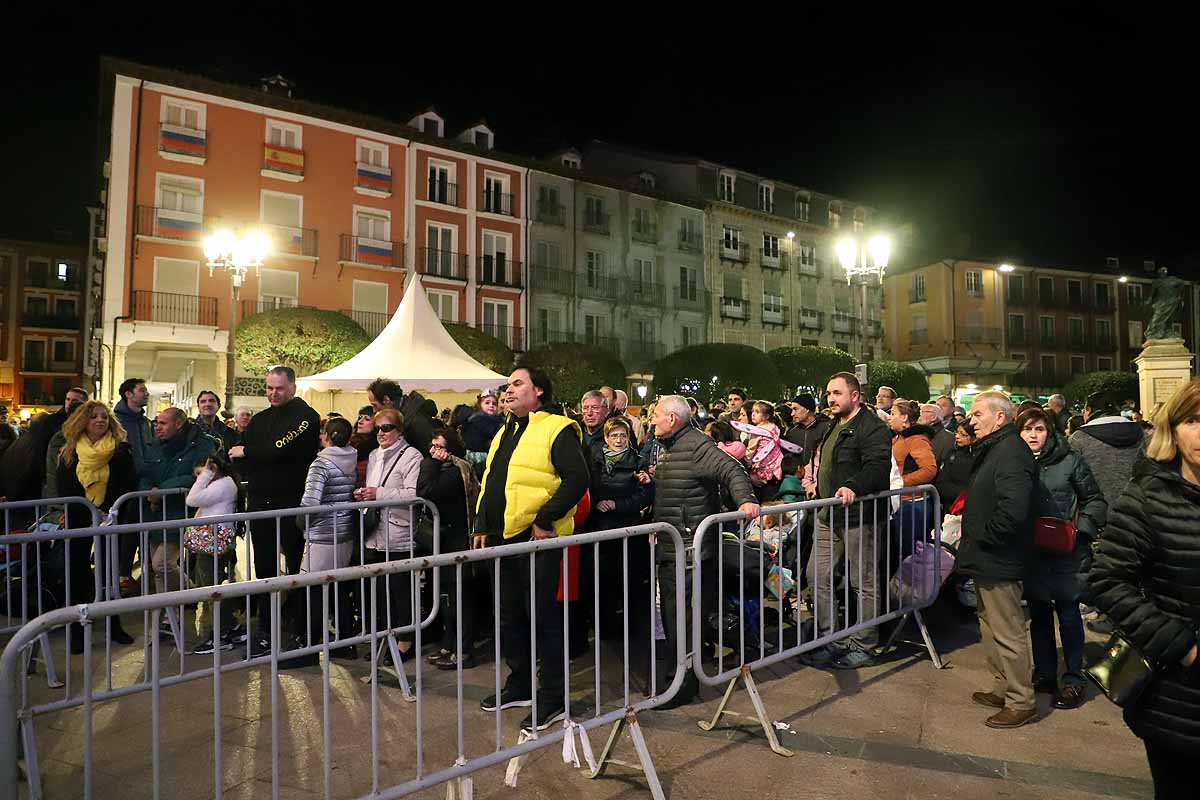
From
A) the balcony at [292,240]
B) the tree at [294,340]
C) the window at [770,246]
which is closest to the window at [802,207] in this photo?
the window at [770,246]

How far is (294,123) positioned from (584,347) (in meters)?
14.3

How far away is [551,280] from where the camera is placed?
3819 centimetres

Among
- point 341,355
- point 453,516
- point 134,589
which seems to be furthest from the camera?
point 341,355

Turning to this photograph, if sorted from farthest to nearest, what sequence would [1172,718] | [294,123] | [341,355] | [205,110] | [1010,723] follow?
1. [294,123]
2. [205,110]
3. [341,355]
4. [1010,723]
5. [1172,718]

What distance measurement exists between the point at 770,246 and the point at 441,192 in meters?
21.5

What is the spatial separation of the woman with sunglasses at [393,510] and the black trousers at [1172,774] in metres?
4.44

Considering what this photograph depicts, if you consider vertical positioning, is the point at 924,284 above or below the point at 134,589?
above

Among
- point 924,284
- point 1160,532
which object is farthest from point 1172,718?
point 924,284

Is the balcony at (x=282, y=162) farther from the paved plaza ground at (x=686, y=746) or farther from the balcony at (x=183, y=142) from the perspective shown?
the paved plaza ground at (x=686, y=746)

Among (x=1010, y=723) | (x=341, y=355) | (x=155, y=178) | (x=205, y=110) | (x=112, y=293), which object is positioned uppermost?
(x=205, y=110)

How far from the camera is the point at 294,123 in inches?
1200

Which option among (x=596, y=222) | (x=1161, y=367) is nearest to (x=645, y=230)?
(x=596, y=222)

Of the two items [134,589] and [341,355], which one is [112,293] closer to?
[341,355]

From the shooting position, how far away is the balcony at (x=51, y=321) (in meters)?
55.7
